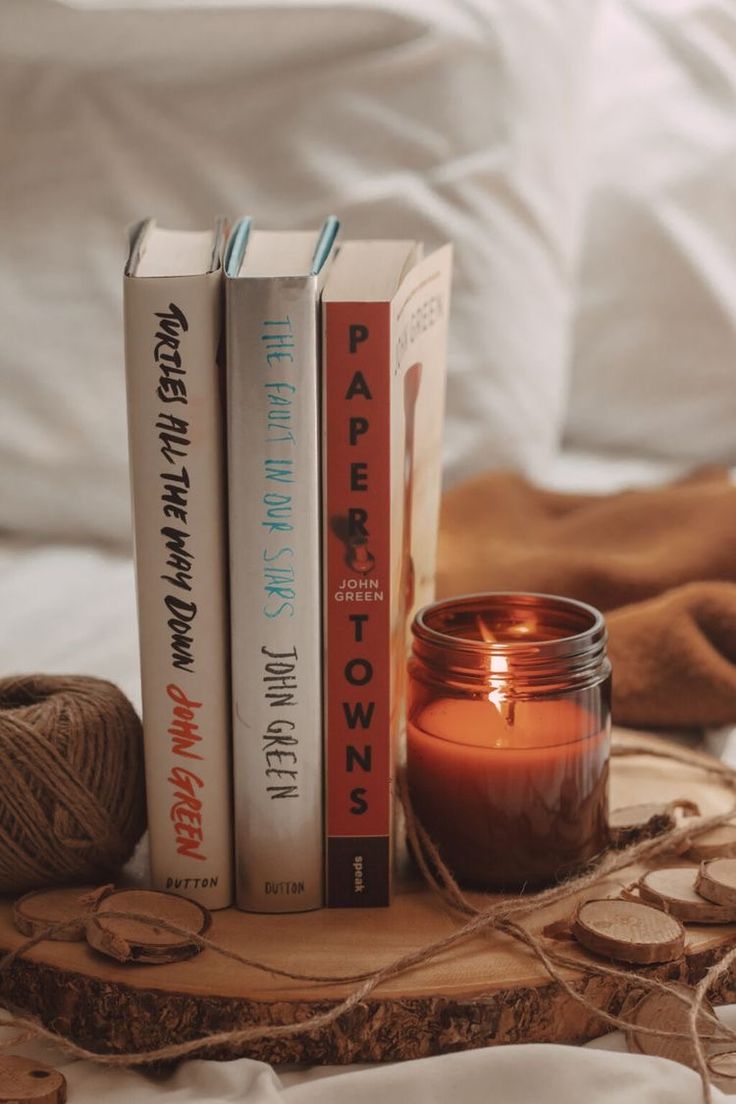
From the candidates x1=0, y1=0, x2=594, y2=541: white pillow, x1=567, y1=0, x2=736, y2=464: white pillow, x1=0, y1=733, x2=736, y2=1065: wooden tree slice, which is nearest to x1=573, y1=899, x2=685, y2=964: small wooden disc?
x1=0, y1=733, x2=736, y2=1065: wooden tree slice

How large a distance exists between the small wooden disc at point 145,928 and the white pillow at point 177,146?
62cm

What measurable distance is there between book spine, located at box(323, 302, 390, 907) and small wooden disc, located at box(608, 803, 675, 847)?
13cm

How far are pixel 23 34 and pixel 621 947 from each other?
91 cm

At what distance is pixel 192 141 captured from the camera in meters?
1.16

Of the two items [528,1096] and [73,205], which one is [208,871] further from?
[73,205]

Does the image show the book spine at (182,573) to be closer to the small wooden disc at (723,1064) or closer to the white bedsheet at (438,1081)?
the white bedsheet at (438,1081)

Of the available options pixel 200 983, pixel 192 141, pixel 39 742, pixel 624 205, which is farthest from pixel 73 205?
pixel 200 983

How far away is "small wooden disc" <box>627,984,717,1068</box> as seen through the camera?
0.53m

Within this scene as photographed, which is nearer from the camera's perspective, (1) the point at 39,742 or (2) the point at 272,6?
(1) the point at 39,742

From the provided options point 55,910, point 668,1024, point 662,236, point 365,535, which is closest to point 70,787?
point 55,910

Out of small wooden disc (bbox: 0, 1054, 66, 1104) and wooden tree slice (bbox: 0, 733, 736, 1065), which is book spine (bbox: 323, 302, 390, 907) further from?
small wooden disc (bbox: 0, 1054, 66, 1104)

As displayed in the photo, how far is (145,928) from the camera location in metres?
0.58

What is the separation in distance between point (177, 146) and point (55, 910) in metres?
0.76

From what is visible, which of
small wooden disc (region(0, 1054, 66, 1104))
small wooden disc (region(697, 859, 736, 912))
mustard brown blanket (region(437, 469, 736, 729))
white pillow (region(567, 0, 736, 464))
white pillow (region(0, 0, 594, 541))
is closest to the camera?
small wooden disc (region(0, 1054, 66, 1104))
